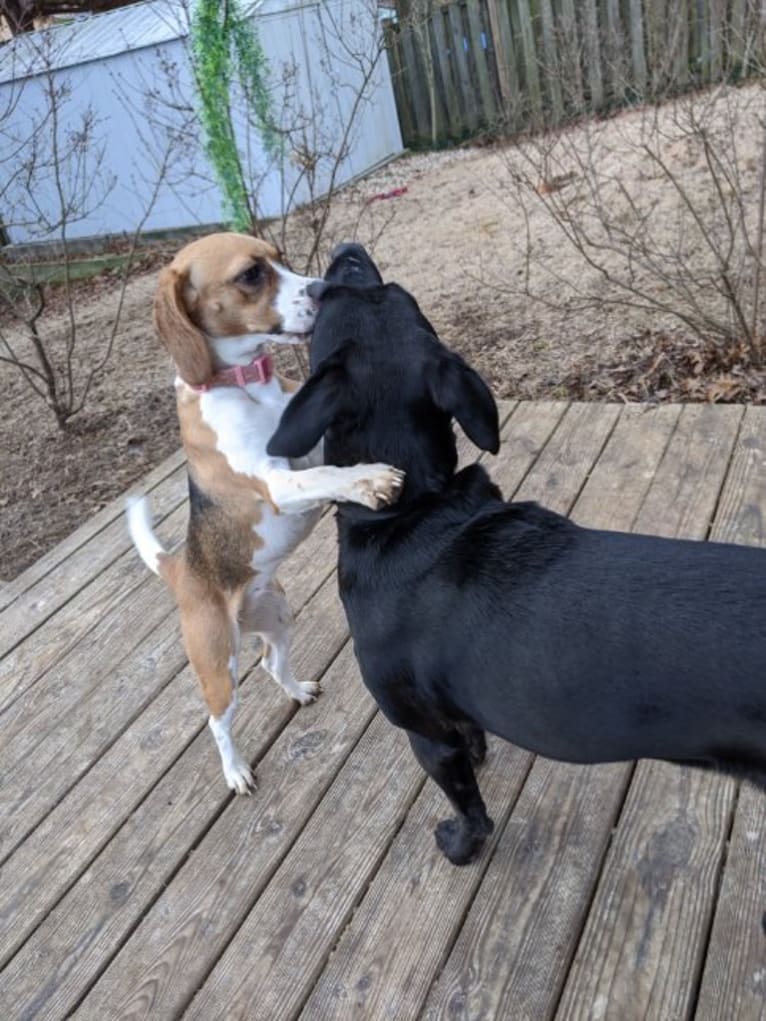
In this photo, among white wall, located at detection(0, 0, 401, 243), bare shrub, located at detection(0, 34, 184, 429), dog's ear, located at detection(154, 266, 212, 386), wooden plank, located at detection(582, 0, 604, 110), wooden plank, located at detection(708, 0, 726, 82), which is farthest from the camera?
white wall, located at detection(0, 0, 401, 243)

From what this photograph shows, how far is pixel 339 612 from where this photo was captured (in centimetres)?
314

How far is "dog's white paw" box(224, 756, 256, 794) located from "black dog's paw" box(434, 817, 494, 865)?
628mm

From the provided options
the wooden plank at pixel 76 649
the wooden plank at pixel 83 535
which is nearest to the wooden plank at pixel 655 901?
the wooden plank at pixel 76 649

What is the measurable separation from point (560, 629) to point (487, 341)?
3.90m

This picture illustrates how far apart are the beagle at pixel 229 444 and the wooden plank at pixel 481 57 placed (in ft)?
29.5

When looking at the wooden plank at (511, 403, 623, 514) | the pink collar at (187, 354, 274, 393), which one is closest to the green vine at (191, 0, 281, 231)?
the wooden plank at (511, 403, 623, 514)

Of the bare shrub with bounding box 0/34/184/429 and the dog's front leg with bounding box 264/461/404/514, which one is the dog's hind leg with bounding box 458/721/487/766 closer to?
the dog's front leg with bounding box 264/461/404/514

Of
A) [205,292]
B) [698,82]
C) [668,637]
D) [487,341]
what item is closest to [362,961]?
[668,637]

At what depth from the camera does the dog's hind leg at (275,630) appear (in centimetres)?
264

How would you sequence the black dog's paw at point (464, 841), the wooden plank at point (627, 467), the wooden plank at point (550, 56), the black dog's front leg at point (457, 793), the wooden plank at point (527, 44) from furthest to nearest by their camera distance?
the wooden plank at point (527, 44), the wooden plank at point (550, 56), the wooden plank at point (627, 467), the black dog's paw at point (464, 841), the black dog's front leg at point (457, 793)

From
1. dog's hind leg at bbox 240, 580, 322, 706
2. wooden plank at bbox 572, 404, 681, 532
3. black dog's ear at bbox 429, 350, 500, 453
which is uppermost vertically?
black dog's ear at bbox 429, 350, 500, 453

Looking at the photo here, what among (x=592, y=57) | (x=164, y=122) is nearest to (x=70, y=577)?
(x=164, y=122)

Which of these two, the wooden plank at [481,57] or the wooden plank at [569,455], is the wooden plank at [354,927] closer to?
the wooden plank at [569,455]

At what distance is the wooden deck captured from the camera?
1.92 metres
